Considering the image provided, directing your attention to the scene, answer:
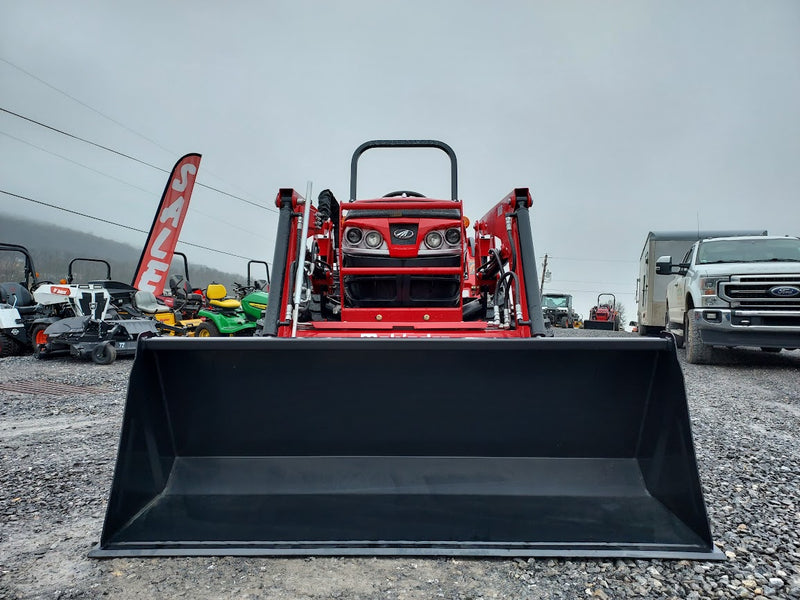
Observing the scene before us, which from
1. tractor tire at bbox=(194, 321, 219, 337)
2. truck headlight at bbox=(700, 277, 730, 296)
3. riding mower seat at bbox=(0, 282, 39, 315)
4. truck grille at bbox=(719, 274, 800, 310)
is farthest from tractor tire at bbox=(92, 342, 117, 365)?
truck grille at bbox=(719, 274, 800, 310)

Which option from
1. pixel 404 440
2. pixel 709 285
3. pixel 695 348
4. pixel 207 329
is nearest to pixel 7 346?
pixel 207 329

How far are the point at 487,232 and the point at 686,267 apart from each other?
221 inches

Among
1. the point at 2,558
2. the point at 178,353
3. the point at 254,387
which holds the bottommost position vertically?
the point at 2,558

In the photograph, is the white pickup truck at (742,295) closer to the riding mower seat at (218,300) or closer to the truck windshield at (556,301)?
the riding mower seat at (218,300)

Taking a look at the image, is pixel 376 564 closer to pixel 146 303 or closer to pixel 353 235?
pixel 353 235

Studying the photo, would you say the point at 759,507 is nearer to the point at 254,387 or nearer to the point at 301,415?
the point at 301,415

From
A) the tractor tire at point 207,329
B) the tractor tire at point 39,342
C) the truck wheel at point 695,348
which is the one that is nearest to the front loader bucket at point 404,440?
the truck wheel at point 695,348

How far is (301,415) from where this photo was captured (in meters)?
2.45

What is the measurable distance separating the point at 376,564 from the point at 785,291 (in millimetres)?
7169

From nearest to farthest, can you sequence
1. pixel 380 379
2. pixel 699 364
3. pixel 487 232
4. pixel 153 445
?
1. pixel 153 445
2. pixel 380 379
3. pixel 487 232
4. pixel 699 364

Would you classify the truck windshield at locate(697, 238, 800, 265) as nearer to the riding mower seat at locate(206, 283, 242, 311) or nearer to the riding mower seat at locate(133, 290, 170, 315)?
the riding mower seat at locate(206, 283, 242, 311)

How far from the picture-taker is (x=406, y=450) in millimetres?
2426

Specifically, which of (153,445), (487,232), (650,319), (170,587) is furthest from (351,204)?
(650,319)

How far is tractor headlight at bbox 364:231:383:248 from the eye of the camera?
3.93 m
